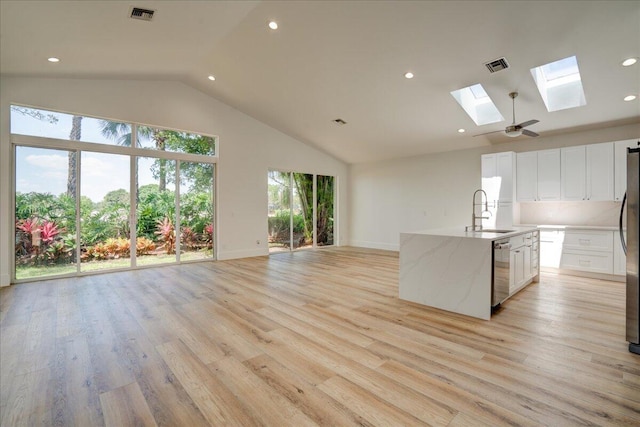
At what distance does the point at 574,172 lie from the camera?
16.9 feet

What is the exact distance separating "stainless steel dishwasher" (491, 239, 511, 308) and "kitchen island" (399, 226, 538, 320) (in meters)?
0.08

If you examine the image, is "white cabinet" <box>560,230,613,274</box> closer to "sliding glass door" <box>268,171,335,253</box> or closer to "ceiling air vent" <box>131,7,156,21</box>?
→ "sliding glass door" <box>268,171,335,253</box>

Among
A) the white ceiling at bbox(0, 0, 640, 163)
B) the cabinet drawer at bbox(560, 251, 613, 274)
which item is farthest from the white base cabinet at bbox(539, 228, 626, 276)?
the white ceiling at bbox(0, 0, 640, 163)

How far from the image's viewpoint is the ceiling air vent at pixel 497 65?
386 centimetres

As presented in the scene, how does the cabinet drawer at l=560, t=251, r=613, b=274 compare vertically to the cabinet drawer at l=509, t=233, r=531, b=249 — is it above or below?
below

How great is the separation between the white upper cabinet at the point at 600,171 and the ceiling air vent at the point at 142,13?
6.98 m

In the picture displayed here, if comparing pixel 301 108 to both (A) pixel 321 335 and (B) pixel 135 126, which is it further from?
(A) pixel 321 335

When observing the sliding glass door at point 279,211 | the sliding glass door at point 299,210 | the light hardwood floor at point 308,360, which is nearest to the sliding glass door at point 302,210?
the sliding glass door at point 299,210

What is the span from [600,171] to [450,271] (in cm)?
389

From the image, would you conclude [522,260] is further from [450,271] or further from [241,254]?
[241,254]

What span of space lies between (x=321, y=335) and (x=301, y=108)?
197 inches

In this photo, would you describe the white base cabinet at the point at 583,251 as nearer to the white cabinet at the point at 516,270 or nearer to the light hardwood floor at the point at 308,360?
the light hardwood floor at the point at 308,360

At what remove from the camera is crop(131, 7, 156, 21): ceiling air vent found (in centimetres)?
341

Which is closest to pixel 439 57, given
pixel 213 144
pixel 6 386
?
pixel 213 144
